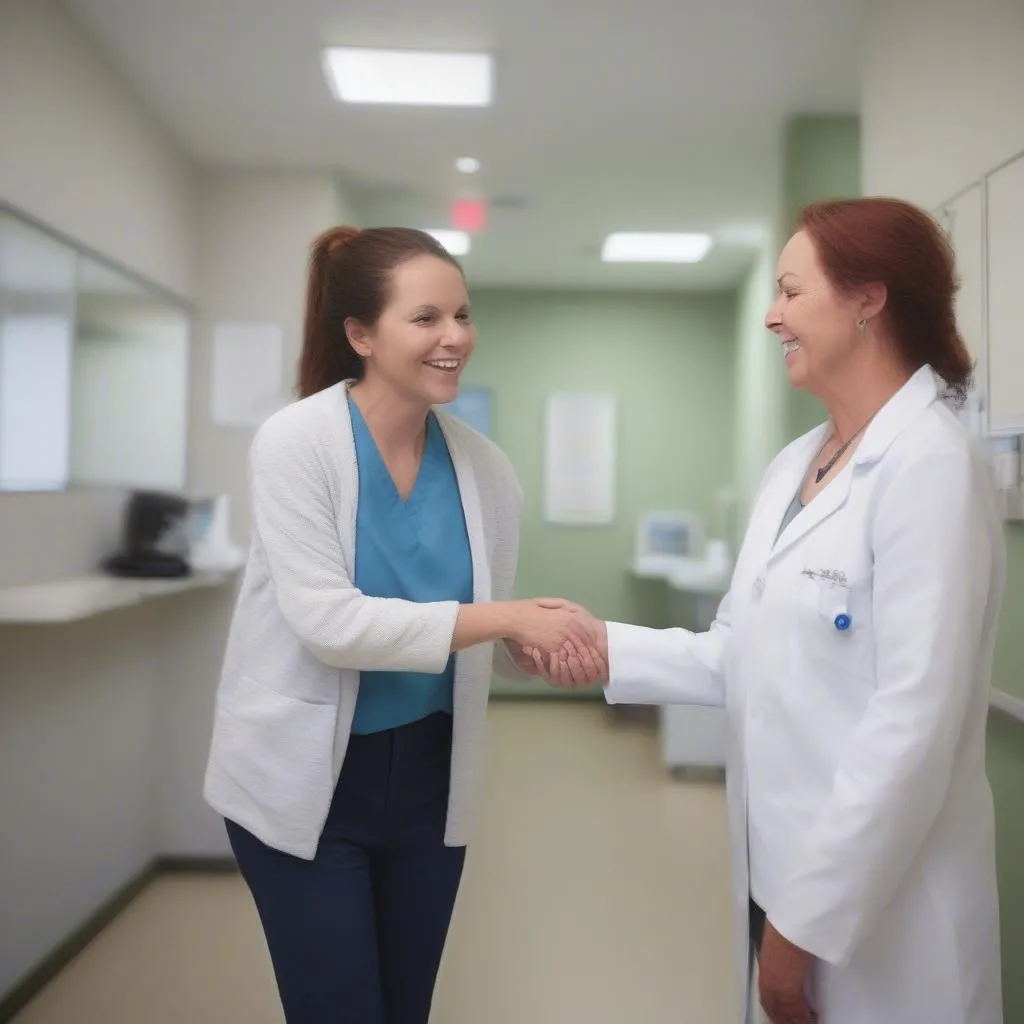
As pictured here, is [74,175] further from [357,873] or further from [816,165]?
Result: [816,165]

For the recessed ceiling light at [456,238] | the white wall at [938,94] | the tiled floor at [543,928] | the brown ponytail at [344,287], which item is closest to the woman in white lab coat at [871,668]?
the brown ponytail at [344,287]

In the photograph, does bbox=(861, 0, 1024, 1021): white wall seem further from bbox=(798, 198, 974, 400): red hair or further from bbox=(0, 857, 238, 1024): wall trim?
bbox=(0, 857, 238, 1024): wall trim

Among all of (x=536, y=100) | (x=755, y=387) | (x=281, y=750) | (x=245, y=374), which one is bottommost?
(x=281, y=750)

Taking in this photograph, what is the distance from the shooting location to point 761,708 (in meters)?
1.00

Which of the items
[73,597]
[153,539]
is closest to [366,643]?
[73,597]

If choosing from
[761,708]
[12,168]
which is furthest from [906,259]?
[12,168]

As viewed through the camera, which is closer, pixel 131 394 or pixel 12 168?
pixel 12 168

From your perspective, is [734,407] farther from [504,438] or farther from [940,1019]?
[940,1019]

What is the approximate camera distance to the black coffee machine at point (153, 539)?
7.44 ft

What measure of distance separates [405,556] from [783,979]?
66cm

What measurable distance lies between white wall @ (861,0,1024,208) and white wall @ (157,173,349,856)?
1641 mm

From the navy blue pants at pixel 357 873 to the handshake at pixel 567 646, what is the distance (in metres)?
0.18

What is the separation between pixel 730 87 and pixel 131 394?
1836 mm

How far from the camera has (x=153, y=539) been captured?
7.86 feet
